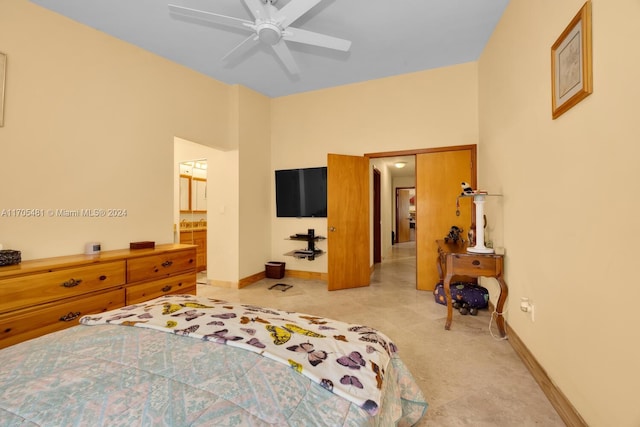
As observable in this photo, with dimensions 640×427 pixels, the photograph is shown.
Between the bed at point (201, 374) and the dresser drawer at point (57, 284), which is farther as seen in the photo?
the dresser drawer at point (57, 284)

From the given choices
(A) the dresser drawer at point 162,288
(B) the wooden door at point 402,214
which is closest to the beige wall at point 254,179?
(A) the dresser drawer at point 162,288

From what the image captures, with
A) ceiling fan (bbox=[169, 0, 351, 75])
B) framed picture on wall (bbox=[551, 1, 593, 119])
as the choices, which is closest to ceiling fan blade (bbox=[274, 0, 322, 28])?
ceiling fan (bbox=[169, 0, 351, 75])

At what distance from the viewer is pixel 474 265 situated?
249cm

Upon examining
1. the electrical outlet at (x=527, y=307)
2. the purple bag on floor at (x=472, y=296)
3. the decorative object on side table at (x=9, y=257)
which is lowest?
the purple bag on floor at (x=472, y=296)

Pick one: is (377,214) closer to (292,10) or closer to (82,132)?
(292,10)

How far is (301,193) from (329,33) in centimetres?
232

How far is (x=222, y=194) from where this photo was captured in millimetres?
4297

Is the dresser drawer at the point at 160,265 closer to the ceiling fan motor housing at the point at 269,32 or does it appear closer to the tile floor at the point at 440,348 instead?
the tile floor at the point at 440,348

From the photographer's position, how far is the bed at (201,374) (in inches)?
27.7

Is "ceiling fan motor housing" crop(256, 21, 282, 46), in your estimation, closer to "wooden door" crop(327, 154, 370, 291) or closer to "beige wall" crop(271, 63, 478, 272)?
"wooden door" crop(327, 154, 370, 291)

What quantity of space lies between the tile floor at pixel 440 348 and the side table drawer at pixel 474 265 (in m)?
0.59

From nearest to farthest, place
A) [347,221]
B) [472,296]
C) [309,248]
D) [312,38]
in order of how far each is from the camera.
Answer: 1. [312,38]
2. [472,296]
3. [347,221]
4. [309,248]

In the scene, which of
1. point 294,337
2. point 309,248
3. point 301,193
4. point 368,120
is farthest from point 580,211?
point 301,193

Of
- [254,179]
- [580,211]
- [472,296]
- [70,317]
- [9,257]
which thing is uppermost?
[254,179]
